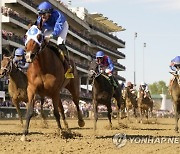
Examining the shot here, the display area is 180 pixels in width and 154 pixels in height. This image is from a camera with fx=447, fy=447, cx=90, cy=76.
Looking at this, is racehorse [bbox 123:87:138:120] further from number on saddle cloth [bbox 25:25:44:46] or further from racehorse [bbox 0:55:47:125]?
number on saddle cloth [bbox 25:25:44:46]

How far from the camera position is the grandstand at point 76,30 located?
52812 millimetres

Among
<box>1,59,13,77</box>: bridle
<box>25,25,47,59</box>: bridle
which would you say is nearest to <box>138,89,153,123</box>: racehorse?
<box>1,59,13,77</box>: bridle

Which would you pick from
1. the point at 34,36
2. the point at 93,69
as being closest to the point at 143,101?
the point at 93,69

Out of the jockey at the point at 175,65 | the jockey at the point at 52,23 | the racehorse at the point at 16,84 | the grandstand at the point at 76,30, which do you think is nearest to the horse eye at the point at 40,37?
the jockey at the point at 52,23

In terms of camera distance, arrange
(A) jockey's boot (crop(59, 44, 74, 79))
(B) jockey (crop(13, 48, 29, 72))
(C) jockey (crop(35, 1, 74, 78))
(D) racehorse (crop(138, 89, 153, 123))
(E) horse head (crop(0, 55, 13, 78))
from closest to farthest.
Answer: (C) jockey (crop(35, 1, 74, 78))
(A) jockey's boot (crop(59, 44, 74, 79))
(E) horse head (crop(0, 55, 13, 78))
(B) jockey (crop(13, 48, 29, 72))
(D) racehorse (crop(138, 89, 153, 123))

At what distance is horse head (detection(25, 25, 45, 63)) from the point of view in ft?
32.6

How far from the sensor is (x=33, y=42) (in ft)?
33.1

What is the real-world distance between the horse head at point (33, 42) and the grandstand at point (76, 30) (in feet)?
95.7

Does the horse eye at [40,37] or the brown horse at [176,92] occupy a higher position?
the horse eye at [40,37]

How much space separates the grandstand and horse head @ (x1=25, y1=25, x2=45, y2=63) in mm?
29168

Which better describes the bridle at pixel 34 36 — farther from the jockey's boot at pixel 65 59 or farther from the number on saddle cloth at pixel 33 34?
the jockey's boot at pixel 65 59

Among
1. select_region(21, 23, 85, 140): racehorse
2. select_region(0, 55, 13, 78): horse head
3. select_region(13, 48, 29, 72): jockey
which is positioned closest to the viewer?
select_region(21, 23, 85, 140): racehorse

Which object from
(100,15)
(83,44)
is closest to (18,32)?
(83,44)

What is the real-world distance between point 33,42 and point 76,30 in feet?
256
